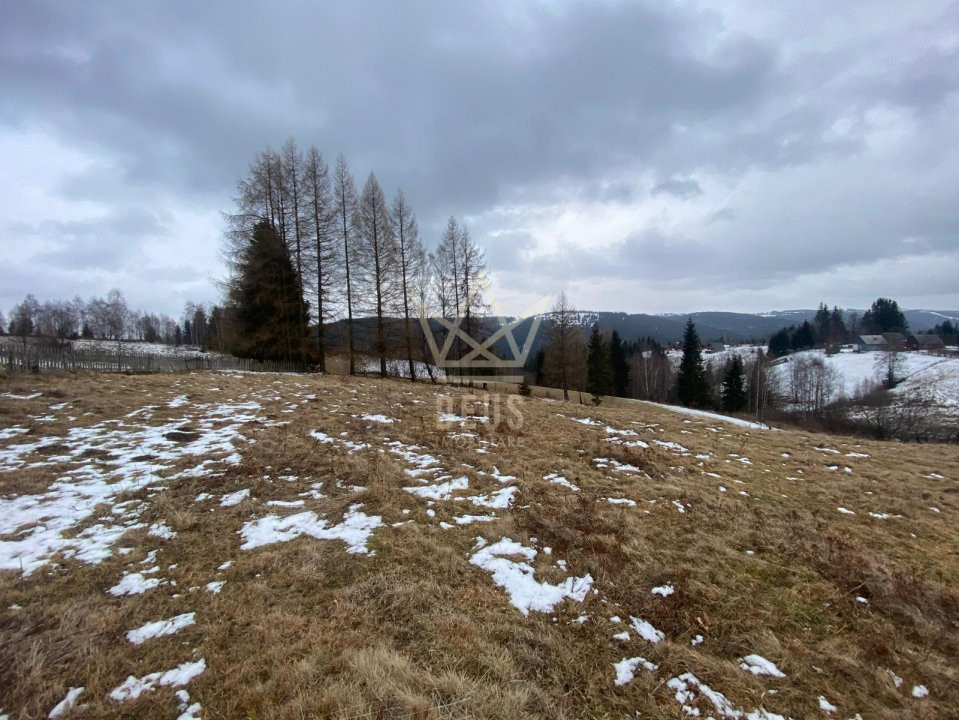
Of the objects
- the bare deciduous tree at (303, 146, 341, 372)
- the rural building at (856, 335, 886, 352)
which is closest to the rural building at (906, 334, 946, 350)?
the rural building at (856, 335, 886, 352)

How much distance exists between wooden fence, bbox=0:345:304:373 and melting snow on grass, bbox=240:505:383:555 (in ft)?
50.6

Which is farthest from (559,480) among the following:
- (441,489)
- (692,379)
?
(692,379)

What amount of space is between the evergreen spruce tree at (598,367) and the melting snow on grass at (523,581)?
3952cm

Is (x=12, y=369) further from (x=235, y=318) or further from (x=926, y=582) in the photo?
(x=926, y=582)

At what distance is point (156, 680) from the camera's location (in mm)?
2783

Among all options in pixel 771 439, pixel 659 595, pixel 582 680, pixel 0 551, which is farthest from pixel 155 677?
pixel 771 439

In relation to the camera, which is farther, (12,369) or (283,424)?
(12,369)

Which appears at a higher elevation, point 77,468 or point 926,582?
point 77,468

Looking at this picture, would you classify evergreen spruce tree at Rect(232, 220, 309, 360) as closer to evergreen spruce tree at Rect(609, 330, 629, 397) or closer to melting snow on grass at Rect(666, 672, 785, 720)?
melting snow on grass at Rect(666, 672, 785, 720)

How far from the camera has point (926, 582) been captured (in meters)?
4.41

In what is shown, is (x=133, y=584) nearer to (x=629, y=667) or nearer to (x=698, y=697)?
(x=629, y=667)

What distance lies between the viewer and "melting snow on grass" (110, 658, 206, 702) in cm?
268

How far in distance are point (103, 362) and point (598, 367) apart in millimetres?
40439

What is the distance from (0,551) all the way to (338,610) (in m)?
4.34
